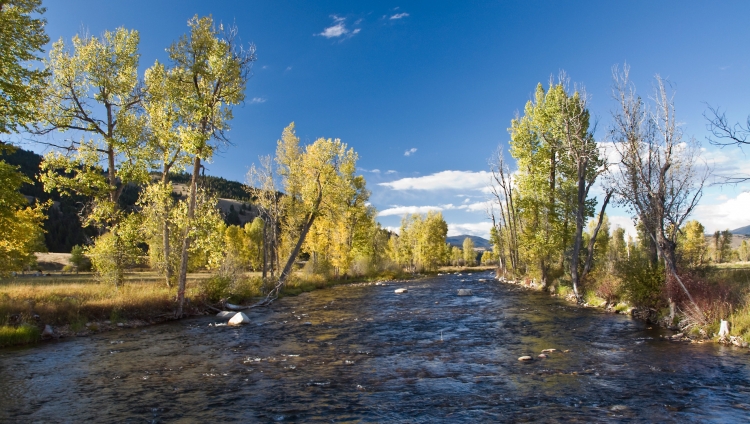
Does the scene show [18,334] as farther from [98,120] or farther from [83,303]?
[98,120]

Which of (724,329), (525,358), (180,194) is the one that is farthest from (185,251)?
(724,329)

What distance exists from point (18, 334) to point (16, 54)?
1052 cm

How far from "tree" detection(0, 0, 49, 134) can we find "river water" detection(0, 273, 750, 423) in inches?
359

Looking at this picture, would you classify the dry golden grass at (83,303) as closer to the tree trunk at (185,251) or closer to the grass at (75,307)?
the grass at (75,307)

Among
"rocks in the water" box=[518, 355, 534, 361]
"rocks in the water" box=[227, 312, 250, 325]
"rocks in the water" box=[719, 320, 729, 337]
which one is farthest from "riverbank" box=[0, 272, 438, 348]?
"rocks in the water" box=[719, 320, 729, 337]

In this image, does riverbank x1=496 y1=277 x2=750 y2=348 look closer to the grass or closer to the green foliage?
the green foliage

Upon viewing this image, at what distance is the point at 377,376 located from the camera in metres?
10.3

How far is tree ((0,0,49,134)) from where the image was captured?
14.8 metres

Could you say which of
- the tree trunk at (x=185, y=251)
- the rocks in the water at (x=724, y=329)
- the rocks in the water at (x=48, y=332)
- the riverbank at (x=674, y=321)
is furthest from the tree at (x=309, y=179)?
the rocks in the water at (x=724, y=329)

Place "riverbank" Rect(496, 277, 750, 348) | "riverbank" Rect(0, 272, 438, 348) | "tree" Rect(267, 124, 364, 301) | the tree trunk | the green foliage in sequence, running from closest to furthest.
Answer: "riverbank" Rect(496, 277, 750, 348) → "riverbank" Rect(0, 272, 438, 348) → the green foliage → the tree trunk → "tree" Rect(267, 124, 364, 301)

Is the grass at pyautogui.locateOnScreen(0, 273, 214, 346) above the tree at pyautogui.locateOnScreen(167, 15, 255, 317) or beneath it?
beneath

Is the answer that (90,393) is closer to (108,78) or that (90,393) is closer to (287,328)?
(287,328)

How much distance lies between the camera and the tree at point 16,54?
1476 cm

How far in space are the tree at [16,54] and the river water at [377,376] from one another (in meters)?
9.11
